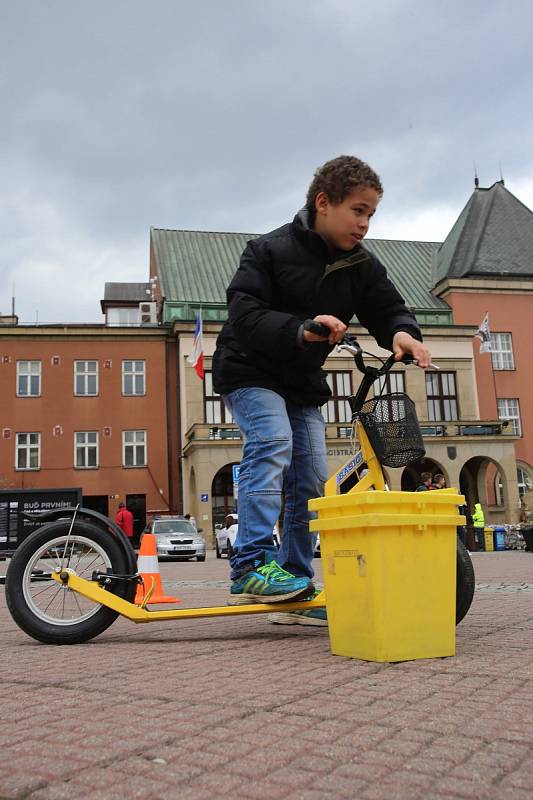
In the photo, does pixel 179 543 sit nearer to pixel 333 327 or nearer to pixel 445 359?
pixel 445 359

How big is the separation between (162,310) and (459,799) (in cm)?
3886

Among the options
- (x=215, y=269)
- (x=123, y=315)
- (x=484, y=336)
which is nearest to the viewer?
(x=484, y=336)

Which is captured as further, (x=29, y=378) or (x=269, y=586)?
(x=29, y=378)

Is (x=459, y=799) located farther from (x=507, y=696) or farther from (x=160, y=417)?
(x=160, y=417)

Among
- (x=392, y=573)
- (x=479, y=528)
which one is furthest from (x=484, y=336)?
(x=392, y=573)

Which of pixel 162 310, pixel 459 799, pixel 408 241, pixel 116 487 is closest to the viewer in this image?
pixel 459 799

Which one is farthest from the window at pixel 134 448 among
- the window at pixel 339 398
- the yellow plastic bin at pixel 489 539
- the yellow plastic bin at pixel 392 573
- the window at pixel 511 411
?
the yellow plastic bin at pixel 392 573

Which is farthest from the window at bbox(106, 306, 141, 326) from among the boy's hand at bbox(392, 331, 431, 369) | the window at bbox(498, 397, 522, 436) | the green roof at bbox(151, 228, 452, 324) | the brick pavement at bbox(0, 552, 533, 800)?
the brick pavement at bbox(0, 552, 533, 800)

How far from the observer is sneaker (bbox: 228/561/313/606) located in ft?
12.3

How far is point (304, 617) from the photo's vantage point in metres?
4.17

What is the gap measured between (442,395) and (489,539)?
1349 cm

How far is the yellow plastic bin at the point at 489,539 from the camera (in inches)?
1013

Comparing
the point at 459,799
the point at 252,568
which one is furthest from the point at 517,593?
the point at 459,799

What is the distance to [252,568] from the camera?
3902 mm
